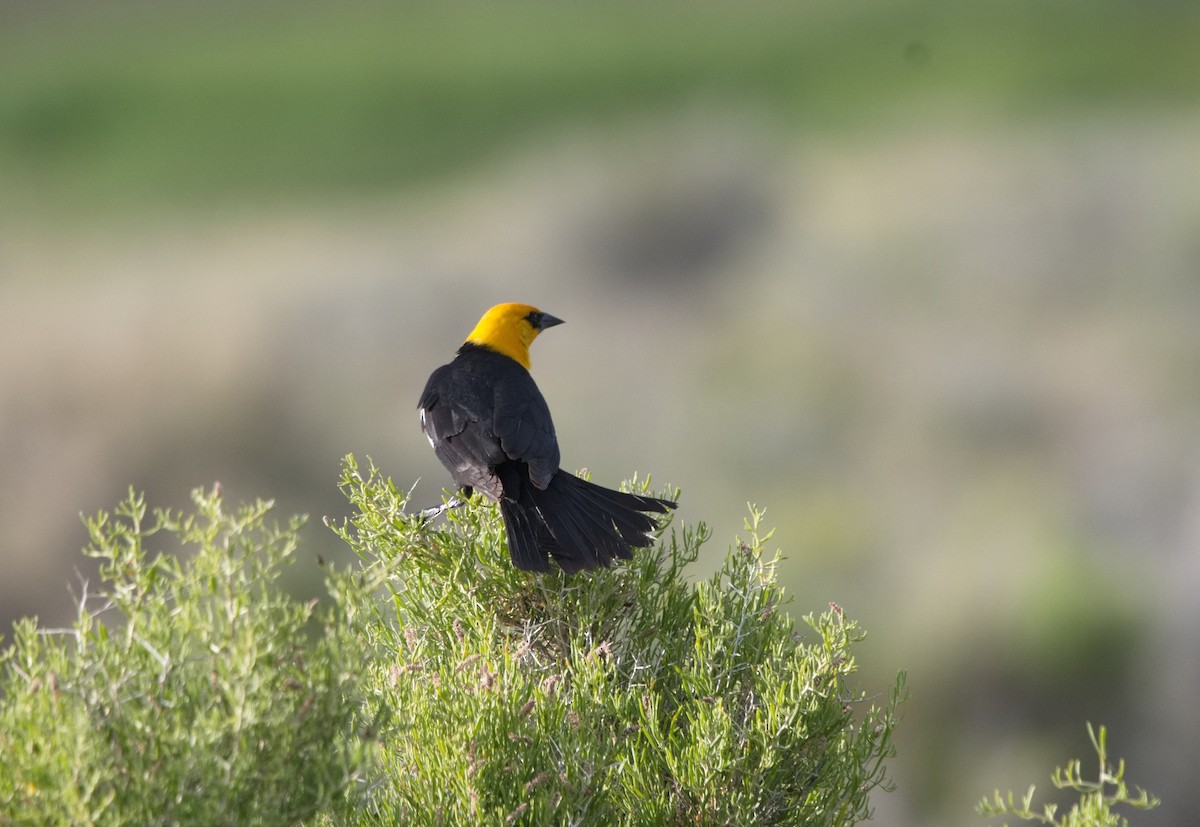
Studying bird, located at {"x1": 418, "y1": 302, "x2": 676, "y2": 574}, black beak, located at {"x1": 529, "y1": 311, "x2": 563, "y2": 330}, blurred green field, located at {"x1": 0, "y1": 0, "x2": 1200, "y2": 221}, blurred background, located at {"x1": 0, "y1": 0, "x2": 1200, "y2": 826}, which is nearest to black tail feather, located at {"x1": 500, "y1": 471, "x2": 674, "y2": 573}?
bird, located at {"x1": 418, "y1": 302, "x2": 676, "y2": 574}

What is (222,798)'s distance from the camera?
1.58m

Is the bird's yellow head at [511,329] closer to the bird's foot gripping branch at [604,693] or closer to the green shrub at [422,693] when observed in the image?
the green shrub at [422,693]

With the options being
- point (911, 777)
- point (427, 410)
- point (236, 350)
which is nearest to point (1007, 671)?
point (911, 777)

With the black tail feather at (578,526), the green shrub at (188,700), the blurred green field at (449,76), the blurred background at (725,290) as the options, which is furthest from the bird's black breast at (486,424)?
the blurred green field at (449,76)

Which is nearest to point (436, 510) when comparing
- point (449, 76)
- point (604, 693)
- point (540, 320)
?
point (604, 693)

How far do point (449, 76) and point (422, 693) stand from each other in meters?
29.3

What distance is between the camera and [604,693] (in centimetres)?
218

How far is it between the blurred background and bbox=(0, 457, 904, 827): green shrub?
700cm

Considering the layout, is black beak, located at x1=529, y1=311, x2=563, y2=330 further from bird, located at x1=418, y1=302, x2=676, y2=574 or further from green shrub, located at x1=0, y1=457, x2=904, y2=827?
green shrub, located at x1=0, y1=457, x2=904, y2=827

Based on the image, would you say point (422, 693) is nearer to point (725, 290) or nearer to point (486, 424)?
point (486, 424)

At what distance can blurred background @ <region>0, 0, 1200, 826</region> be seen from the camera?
1207 centimetres

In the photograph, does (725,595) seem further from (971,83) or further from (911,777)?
(971,83)

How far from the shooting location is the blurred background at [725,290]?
475 inches

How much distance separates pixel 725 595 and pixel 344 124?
2735 cm
